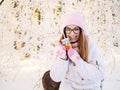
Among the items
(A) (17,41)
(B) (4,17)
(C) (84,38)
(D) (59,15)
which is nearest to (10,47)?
(A) (17,41)

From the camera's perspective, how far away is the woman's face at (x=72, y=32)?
5.16 ft

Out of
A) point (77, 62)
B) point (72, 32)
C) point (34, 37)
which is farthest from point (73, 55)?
point (34, 37)

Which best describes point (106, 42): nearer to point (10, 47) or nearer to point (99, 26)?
point (99, 26)

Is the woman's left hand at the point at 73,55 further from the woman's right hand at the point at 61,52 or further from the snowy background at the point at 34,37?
the snowy background at the point at 34,37

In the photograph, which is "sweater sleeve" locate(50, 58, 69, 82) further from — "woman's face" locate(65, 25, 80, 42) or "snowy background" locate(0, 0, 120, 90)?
"snowy background" locate(0, 0, 120, 90)

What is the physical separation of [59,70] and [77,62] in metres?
0.09

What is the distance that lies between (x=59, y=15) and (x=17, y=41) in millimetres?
436

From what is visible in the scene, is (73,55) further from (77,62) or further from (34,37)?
(34,37)

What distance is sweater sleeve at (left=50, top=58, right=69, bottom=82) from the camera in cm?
149

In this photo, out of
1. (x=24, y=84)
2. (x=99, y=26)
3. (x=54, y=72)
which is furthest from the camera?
(x=99, y=26)

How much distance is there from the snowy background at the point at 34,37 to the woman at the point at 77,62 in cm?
114

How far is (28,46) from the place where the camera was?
2887mm

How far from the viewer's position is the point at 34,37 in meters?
2.91

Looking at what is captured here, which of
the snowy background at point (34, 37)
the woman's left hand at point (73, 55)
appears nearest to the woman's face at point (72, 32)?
the woman's left hand at point (73, 55)
